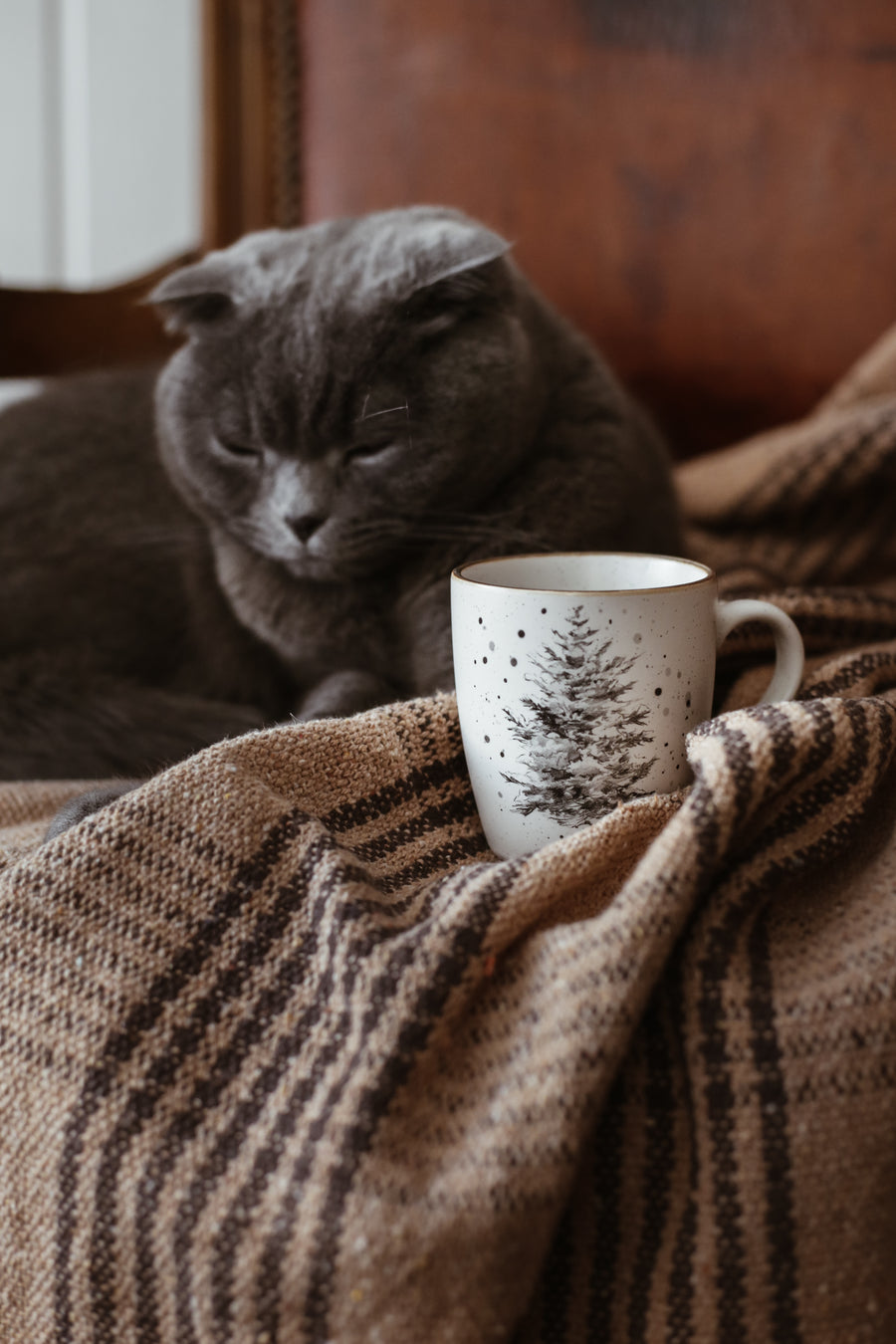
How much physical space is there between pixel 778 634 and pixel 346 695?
0.34 metres

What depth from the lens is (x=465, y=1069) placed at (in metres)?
0.49

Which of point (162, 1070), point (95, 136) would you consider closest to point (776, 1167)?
point (162, 1070)

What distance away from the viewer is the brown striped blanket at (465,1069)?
0.44 meters

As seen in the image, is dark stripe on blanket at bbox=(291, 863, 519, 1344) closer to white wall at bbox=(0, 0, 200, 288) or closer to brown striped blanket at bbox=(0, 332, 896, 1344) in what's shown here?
brown striped blanket at bbox=(0, 332, 896, 1344)

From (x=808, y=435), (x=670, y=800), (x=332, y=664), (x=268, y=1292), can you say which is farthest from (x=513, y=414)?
(x=268, y=1292)

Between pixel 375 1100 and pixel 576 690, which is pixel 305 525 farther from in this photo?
pixel 375 1100

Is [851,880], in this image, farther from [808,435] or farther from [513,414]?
[808,435]

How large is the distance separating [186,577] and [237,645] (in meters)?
0.12

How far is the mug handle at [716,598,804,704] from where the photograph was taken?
0.64m

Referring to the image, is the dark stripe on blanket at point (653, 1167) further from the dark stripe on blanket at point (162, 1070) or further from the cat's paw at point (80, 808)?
the cat's paw at point (80, 808)

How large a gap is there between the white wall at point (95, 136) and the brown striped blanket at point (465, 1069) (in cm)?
190

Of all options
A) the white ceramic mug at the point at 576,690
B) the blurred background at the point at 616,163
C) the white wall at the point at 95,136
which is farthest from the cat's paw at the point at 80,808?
the white wall at the point at 95,136

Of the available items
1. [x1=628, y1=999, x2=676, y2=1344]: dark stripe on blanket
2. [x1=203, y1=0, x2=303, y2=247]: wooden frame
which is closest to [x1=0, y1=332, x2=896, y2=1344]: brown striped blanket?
[x1=628, y1=999, x2=676, y2=1344]: dark stripe on blanket

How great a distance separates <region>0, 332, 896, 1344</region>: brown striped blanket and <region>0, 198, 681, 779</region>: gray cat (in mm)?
296
